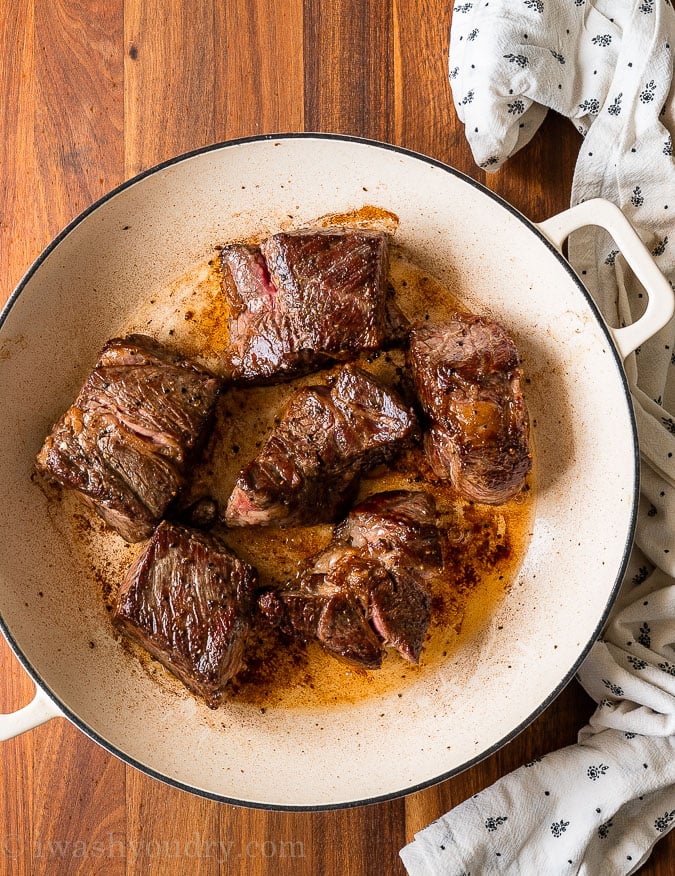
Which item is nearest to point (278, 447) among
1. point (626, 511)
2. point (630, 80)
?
point (626, 511)

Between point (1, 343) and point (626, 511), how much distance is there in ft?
9.20

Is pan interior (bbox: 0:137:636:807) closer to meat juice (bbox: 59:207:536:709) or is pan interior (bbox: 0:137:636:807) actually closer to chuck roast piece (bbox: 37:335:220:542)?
meat juice (bbox: 59:207:536:709)

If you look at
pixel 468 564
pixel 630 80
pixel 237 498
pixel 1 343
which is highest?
pixel 630 80

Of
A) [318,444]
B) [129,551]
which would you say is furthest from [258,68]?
[129,551]

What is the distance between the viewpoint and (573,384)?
3246 millimetres

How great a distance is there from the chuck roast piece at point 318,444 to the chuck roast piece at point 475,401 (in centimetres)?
16

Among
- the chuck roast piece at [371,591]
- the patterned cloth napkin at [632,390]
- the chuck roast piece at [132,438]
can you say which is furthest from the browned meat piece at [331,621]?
the patterned cloth napkin at [632,390]

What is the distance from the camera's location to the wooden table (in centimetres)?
339

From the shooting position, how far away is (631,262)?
297 centimetres

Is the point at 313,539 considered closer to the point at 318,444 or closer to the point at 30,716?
Result: the point at 318,444

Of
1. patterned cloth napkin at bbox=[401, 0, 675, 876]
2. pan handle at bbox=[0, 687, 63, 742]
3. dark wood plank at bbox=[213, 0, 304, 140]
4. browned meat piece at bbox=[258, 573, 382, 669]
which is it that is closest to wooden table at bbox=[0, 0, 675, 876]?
dark wood plank at bbox=[213, 0, 304, 140]

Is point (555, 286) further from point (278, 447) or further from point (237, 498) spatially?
point (237, 498)

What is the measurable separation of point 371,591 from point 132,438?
116cm

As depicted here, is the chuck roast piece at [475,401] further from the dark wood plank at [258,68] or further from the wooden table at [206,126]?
the dark wood plank at [258,68]
